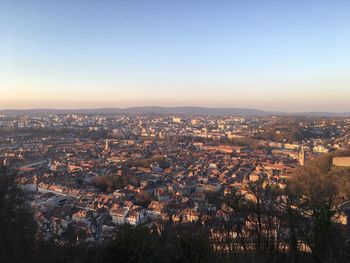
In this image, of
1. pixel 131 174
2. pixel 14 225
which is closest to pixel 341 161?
pixel 131 174

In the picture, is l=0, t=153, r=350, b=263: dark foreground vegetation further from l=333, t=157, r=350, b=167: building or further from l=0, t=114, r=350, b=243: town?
l=333, t=157, r=350, b=167: building

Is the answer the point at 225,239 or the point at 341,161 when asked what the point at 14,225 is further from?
the point at 341,161

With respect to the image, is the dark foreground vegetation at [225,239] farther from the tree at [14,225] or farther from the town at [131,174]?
the town at [131,174]

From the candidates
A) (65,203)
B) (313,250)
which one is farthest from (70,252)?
(65,203)

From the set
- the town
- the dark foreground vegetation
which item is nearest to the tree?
the dark foreground vegetation

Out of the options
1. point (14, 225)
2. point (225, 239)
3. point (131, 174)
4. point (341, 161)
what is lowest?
point (131, 174)

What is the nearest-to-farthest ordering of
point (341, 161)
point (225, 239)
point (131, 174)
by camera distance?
point (225, 239), point (131, 174), point (341, 161)

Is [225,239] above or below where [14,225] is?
below

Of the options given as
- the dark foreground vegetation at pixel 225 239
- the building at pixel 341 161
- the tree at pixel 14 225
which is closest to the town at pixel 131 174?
the building at pixel 341 161

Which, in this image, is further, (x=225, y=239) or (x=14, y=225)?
(x=225, y=239)
